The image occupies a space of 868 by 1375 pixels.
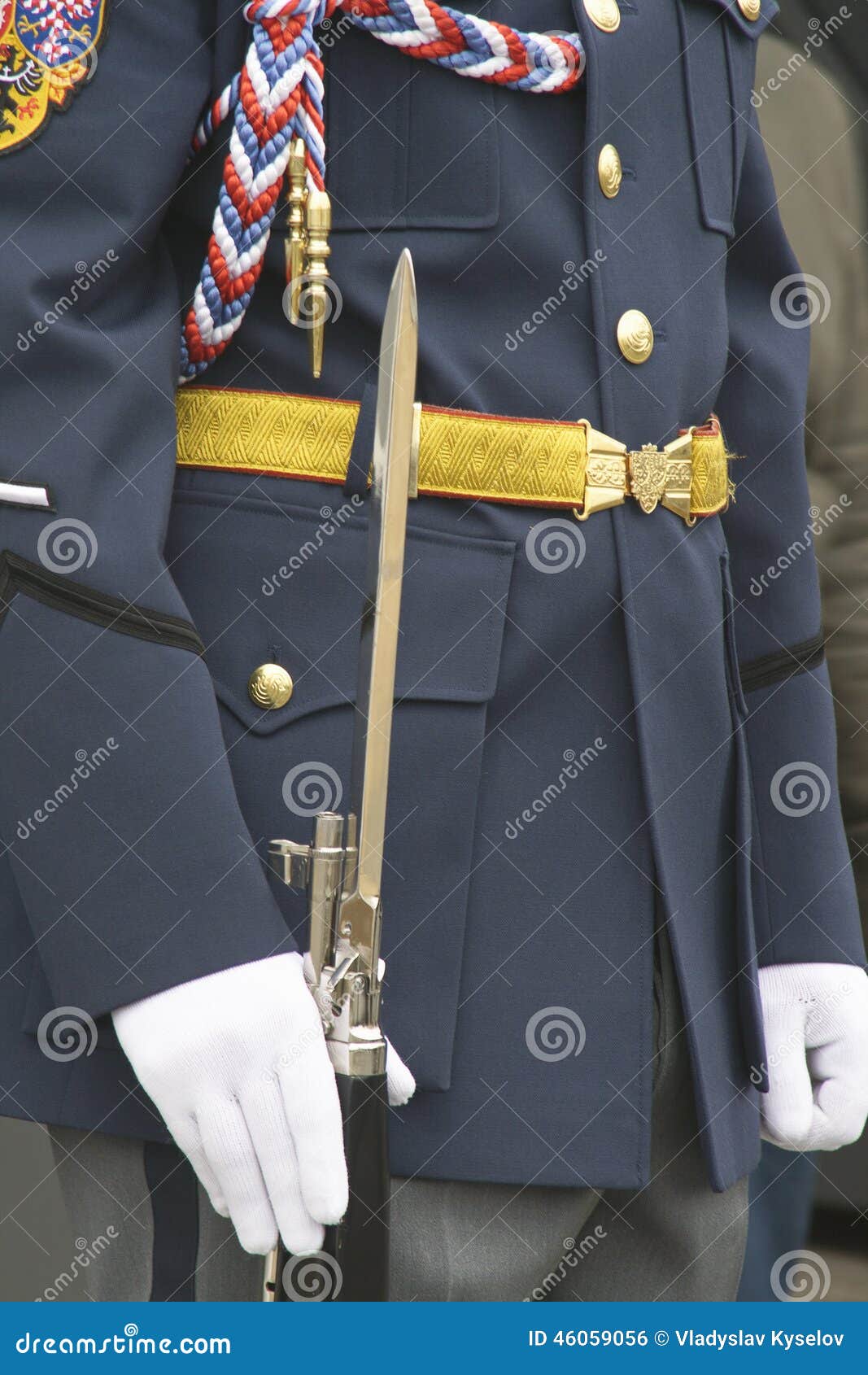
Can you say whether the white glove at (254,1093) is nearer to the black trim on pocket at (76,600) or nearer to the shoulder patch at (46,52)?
the black trim on pocket at (76,600)

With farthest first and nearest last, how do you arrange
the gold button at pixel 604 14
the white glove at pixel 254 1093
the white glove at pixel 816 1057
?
1. the white glove at pixel 816 1057
2. the gold button at pixel 604 14
3. the white glove at pixel 254 1093

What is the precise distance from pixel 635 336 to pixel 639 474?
0.10m

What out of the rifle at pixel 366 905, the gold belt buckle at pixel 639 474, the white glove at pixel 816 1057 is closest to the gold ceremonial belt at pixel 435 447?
the gold belt buckle at pixel 639 474

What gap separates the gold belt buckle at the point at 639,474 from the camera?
3.77ft

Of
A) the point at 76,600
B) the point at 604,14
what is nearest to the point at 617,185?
the point at 604,14

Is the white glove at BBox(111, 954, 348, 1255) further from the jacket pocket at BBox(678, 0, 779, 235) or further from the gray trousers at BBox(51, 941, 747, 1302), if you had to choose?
the jacket pocket at BBox(678, 0, 779, 235)

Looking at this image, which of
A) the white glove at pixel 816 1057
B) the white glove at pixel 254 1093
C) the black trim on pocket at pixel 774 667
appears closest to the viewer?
the white glove at pixel 254 1093

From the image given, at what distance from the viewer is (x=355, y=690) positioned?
1.09 meters

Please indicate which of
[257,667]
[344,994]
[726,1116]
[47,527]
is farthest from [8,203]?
[726,1116]

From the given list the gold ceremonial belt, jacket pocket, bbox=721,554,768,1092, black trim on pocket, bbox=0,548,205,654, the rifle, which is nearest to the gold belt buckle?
the gold ceremonial belt

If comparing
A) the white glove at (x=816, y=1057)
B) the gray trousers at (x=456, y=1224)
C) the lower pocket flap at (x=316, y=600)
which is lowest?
the gray trousers at (x=456, y=1224)

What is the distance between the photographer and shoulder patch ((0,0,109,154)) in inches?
39.9

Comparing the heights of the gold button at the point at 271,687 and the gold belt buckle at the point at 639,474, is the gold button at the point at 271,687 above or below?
below

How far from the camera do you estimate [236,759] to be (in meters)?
1.09
